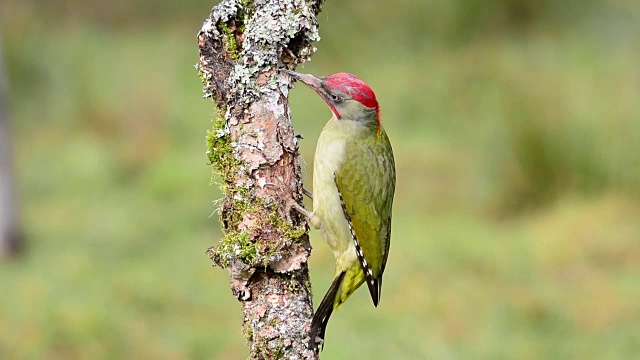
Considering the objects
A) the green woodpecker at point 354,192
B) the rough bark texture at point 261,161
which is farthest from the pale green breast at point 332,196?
the rough bark texture at point 261,161

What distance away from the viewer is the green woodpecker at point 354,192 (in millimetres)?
3840

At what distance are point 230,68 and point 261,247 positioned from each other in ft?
1.97

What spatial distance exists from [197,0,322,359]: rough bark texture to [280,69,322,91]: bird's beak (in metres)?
0.03

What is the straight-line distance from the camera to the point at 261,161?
124 inches

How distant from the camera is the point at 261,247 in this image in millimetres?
3133
